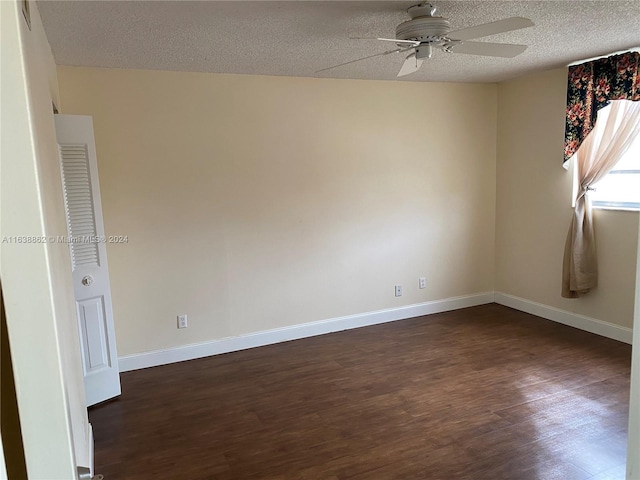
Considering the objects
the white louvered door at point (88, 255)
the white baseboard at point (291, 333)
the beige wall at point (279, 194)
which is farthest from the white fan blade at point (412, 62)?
the white baseboard at point (291, 333)

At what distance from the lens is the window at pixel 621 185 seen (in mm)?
4043

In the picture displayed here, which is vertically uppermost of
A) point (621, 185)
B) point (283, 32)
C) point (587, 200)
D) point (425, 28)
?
point (283, 32)

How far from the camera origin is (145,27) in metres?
2.70

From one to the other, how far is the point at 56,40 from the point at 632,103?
180 inches

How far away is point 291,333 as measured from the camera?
4559 millimetres

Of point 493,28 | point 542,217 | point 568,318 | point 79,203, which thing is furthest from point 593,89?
point 79,203

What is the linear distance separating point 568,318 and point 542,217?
43.0 inches

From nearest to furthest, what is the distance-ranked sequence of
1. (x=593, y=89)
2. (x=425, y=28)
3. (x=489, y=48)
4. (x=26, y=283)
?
(x=26, y=283) < (x=425, y=28) < (x=489, y=48) < (x=593, y=89)

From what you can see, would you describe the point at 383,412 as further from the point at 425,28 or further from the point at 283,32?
the point at 283,32

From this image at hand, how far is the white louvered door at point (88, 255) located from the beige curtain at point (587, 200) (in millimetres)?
4183

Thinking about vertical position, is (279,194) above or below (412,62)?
below

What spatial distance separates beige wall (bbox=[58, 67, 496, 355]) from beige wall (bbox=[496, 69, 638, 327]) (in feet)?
0.75

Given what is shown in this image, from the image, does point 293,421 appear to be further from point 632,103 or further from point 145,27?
point 632,103

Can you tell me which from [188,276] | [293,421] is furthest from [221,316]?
[293,421]
